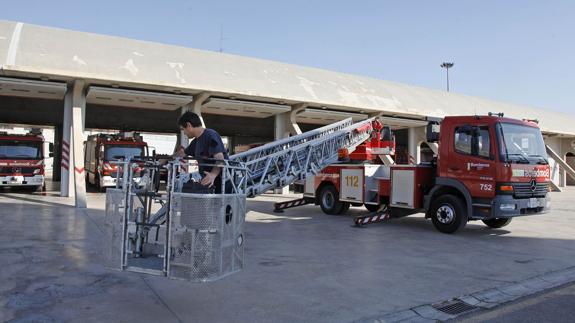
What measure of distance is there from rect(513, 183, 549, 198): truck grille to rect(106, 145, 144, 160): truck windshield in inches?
569

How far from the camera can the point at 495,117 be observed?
9.11 m

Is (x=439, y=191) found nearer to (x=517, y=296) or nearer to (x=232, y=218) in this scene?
(x=517, y=296)

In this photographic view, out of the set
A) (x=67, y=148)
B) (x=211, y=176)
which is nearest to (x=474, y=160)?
(x=211, y=176)

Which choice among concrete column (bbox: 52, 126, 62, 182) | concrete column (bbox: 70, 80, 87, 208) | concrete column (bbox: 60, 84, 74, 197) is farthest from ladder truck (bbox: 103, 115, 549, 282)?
concrete column (bbox: 52, 126, 62, 182)

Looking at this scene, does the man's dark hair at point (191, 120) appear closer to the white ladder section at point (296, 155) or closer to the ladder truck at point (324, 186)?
the ladder truck at point (324, 186)

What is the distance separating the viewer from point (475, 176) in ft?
29.9

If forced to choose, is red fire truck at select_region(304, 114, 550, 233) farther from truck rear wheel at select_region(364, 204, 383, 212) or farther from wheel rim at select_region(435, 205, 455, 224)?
truck rear wheel at select_region(364, 204, 383, 212)

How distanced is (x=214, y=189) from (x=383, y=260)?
353 cm

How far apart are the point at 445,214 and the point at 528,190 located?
170cm

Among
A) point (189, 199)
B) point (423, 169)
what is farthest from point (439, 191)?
point (189, 199)

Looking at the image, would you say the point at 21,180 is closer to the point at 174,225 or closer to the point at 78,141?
the point at 78,141

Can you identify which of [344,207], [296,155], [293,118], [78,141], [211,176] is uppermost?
[293,118]

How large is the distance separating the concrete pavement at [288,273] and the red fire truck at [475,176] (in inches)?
22.6

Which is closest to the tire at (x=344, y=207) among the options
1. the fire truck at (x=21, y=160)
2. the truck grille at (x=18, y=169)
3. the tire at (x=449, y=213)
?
the tire at (x=449, y=213)
